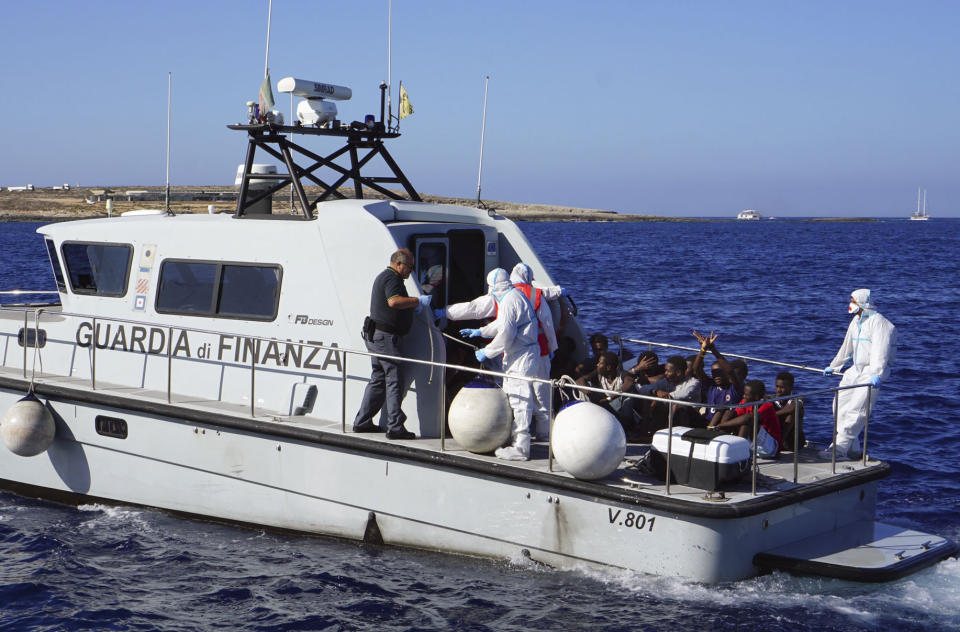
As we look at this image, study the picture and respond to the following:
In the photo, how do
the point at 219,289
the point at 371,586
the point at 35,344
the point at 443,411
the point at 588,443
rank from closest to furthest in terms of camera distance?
1. the point at 588,443
2. the point at 371,586
3. the point at 443,411
4. the point at 219,289
5. the point at 35,344

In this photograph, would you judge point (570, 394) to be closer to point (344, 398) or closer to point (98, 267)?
point (344, 398)

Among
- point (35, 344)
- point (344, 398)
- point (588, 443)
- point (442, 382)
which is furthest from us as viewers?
point (35, 344)

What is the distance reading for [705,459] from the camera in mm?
6941

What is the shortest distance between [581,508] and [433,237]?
9.17ft

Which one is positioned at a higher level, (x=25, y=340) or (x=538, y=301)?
(x=538, y=301)

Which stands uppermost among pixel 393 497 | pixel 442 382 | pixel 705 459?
pixel 442 382

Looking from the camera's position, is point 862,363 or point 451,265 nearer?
point 862,363

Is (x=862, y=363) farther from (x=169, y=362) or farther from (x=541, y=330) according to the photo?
(x=169, y=362)

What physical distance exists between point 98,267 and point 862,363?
22.9 feet

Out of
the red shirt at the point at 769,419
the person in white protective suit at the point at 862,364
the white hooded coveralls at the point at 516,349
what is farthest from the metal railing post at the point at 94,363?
the person in white protective suit at the point at 862,364

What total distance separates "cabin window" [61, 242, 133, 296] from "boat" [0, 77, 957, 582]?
2 cm

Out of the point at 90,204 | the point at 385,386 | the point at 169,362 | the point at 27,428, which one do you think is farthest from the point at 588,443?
the point at 90,204

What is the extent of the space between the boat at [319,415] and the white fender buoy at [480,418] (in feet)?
0.46

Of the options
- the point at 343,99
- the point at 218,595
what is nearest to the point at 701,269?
the point at 343,99
